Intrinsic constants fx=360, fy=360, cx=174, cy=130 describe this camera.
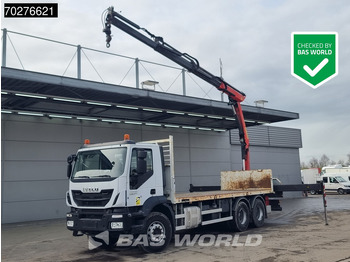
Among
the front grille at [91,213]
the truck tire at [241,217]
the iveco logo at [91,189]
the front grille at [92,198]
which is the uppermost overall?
the iveco logo at [91,189]

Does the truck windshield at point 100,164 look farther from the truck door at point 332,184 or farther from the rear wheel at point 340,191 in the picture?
the truck door at point 332,184

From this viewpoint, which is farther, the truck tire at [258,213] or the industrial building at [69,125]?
the industrial building at [69,125]

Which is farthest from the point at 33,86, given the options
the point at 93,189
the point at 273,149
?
the point at 273,149

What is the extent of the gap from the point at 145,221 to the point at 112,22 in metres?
6.75

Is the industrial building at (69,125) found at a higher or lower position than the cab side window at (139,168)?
higher

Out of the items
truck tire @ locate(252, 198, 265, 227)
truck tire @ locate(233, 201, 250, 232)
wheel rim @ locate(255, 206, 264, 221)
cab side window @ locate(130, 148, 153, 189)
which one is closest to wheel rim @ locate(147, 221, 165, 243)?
cab side window @ locate(130, 148, 153, 189)

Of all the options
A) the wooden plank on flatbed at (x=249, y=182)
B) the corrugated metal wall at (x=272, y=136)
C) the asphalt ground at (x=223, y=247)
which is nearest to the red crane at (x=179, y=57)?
the wooden plank on flatbed at (x=249, y=182)

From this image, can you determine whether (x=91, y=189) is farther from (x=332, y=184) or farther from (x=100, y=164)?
(x=332, y=184)

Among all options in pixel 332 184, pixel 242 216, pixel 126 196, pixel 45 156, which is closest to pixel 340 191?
pixel 332 184

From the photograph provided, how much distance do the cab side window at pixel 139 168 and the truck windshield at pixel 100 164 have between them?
0.26m

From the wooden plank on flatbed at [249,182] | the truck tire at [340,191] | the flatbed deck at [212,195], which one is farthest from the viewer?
the truck tire at [340,191]

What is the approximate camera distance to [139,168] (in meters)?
8.71

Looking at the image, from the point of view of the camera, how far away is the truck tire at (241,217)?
12.0 metres

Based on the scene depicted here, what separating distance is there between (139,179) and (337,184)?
28672mm
